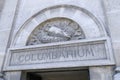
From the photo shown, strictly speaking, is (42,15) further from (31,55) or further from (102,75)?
(102,75)

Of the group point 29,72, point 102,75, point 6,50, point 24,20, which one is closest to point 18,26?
point 24,20

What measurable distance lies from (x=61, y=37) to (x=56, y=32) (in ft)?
0.66

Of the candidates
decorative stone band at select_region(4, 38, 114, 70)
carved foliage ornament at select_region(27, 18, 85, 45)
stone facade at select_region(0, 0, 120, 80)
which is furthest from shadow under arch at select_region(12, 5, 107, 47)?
decorative stone band at select_region(4, 38, 114, 70)

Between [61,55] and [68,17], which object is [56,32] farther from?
[61,55]

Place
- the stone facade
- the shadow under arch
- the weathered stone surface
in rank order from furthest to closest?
the shadow under arch
the stone facade
the weathered stone surface

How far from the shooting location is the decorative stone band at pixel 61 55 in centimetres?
359

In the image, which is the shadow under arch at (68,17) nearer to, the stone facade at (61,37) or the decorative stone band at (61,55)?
the stone facade at (61,37)

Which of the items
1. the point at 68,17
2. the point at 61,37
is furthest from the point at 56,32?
the point at 68,17

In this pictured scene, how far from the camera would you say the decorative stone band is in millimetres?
3592

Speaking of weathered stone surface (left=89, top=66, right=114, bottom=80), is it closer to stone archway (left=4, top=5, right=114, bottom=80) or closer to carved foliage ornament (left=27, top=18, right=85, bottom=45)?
stone archway (left=4, top=5, right=114, bottom=80)

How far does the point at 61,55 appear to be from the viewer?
12.9ft

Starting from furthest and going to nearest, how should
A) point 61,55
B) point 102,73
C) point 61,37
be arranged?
point 61,37 < point 61,55 < point 102,73

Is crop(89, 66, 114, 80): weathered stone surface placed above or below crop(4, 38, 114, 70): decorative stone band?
below

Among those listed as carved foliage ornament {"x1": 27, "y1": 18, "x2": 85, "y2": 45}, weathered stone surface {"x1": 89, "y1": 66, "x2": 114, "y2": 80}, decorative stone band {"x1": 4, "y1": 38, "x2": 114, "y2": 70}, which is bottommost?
weathered stone surface {"x1": 89, "y1": 66, "x2": 114, "y2": 80}
